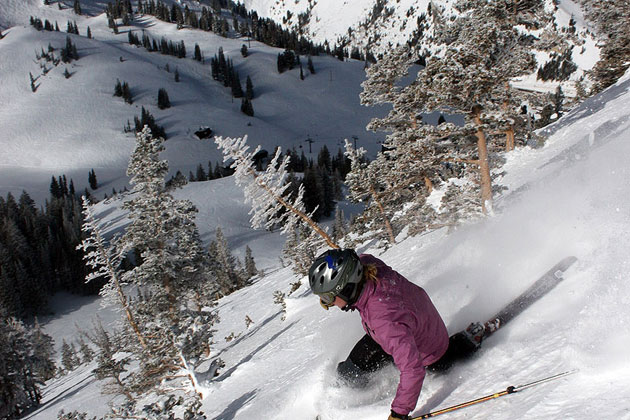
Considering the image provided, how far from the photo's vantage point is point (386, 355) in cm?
477

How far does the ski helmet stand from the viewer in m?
3.83

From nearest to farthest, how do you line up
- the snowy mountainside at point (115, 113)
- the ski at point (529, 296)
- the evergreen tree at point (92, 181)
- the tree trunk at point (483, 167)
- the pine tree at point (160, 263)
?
the ski at point (529, 296), the tree trunk at point (483, 167), the pine tree at point (160, 263), the evergreen tree at point (92, 181), the snowy mountainside at point (115, 113)

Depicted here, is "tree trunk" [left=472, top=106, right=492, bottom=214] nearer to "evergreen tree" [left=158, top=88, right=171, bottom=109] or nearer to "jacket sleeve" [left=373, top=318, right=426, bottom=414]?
"jacket sleeve" [left=373, top=318, right=426, bottom=414]

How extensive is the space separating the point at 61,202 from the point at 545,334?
13382cm

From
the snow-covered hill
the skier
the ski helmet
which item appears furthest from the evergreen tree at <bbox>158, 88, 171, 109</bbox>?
the skier

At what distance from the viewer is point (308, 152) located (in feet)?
509

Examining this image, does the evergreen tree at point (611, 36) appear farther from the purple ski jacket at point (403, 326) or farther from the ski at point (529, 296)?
the purple ski jacket at point (403, 326)

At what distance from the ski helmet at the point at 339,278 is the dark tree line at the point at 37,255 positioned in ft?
285

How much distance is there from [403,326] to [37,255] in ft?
374

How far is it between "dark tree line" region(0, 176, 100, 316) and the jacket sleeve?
87.5 metres

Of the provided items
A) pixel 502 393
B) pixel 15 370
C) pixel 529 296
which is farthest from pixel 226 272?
pixel 502 393

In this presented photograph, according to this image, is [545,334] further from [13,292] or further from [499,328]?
[13,292]

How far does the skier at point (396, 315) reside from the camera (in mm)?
3436

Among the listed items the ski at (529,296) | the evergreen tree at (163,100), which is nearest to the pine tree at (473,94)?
the ski at (529,296)
